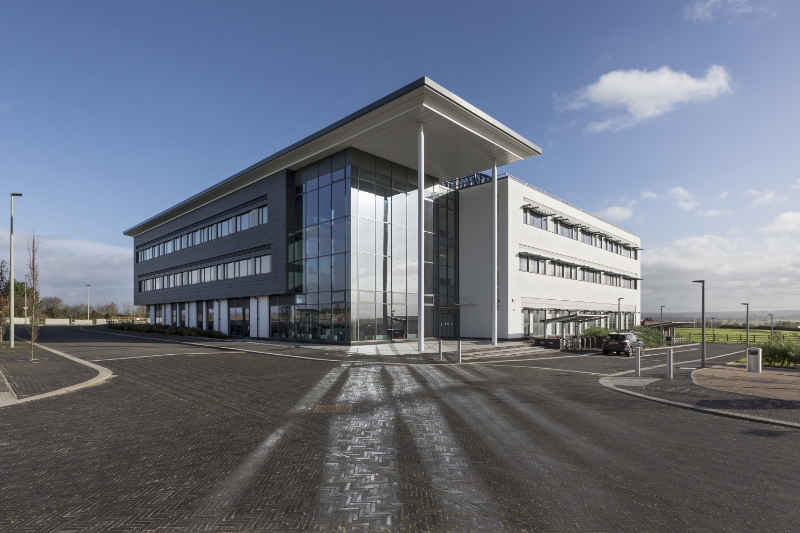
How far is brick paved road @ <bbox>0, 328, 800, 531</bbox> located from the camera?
5.20 m

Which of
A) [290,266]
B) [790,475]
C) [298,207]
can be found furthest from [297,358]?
[790,475]

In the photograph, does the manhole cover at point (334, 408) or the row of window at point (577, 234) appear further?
the row of window at point (577, 234)

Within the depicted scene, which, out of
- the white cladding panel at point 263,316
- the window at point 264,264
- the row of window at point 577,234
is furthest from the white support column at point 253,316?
the row of window at point 577,234

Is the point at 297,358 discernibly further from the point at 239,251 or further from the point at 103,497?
the point at 239,251

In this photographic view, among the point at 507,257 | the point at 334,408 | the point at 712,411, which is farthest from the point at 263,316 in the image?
the point at 712,411

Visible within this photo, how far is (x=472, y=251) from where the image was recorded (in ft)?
129

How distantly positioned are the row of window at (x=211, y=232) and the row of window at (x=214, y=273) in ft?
10.2

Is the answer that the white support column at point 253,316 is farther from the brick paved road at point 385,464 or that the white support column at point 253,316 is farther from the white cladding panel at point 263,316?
the brick paved road at point 385,464

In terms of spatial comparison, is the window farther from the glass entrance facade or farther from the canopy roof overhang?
the canopy roof overhang

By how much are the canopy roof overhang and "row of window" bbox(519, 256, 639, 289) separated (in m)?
10.2

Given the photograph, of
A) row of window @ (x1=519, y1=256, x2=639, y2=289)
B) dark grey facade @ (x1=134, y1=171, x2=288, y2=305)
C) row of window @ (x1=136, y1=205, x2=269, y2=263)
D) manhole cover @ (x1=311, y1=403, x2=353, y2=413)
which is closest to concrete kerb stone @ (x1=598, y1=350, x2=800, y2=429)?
manhole cover @ (x1=311, y1=403, x2=353, y2=413)

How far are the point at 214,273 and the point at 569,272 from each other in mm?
38071

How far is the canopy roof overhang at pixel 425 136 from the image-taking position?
26.7 metres

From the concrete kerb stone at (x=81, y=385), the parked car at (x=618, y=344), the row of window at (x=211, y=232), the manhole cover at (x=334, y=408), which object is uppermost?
the row of window at (x=211, y=232)
